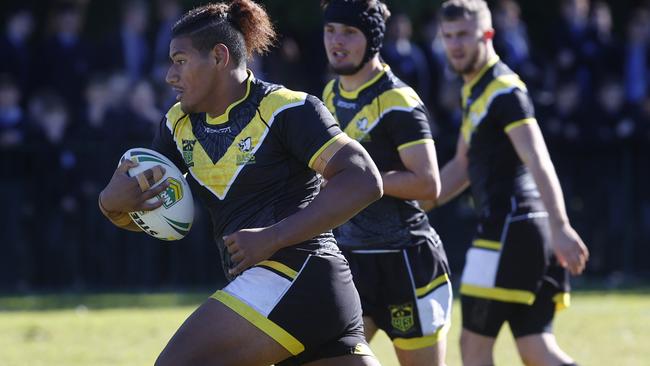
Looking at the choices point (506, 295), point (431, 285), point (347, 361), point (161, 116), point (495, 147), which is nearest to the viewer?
point (347, 361)

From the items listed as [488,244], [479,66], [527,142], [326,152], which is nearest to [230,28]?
[326,152]

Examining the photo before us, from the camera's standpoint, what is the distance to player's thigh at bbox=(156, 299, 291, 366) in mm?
4461

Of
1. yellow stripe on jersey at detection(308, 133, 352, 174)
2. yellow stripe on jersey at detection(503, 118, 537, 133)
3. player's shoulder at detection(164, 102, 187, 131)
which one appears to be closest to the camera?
yellow stripe on jersey at detection(308, 133, 352, 174)

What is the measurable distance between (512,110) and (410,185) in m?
0.91

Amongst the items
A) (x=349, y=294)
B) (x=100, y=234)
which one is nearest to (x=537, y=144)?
(x=349, y=294)

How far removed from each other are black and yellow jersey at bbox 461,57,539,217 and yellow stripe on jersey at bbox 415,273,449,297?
609 mm

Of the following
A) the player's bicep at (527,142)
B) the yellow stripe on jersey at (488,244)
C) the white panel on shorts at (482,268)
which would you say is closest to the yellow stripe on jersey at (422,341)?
the white panel on shorts at (482,268)

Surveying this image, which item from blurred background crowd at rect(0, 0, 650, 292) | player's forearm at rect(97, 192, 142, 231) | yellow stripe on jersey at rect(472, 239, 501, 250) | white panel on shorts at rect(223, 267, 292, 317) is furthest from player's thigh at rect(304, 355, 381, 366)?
blurred background crowd at rect(0, 0, 650, 292)

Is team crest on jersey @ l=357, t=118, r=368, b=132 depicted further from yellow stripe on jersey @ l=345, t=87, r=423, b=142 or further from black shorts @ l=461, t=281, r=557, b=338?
black shorts @ l=461, t=281, r=557, b=338

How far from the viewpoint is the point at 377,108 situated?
604cm

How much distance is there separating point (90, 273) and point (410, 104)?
688 centimetres

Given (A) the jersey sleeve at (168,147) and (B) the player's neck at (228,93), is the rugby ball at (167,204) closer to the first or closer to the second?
(A) the jersey sleeve at (168,147)

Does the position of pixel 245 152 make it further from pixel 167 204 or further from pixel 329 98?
pixel 329 98

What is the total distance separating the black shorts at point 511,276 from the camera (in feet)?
21.3
